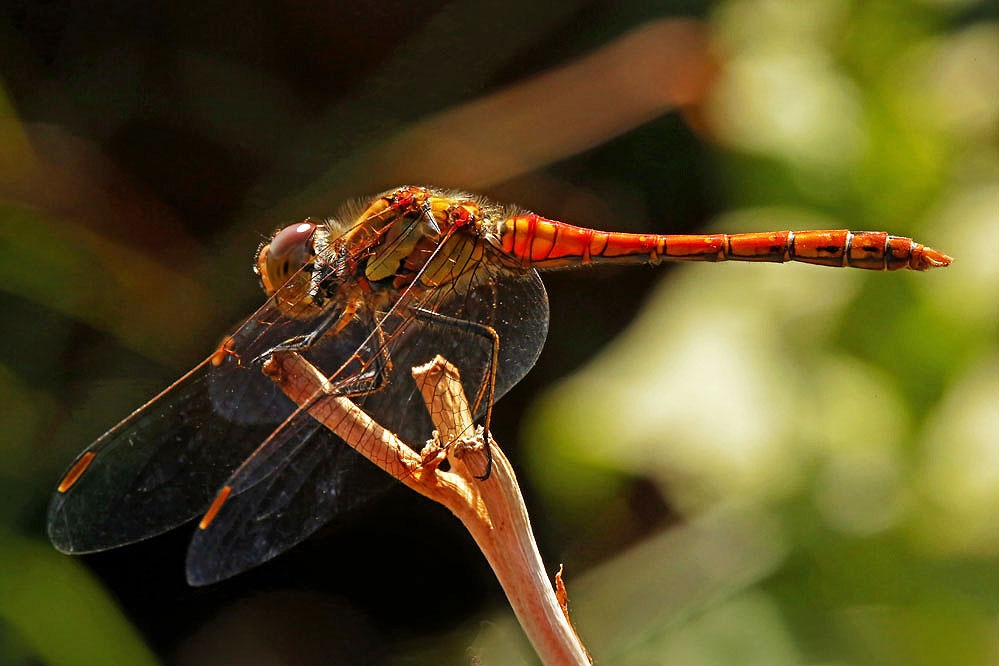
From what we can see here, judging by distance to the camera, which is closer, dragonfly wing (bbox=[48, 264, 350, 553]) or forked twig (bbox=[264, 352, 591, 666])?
forked twig (bbox=[264, 352, 591, 666])

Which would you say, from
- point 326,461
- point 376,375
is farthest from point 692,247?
point 326,461

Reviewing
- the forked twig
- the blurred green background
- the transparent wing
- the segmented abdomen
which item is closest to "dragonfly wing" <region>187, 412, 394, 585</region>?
the transparent wing

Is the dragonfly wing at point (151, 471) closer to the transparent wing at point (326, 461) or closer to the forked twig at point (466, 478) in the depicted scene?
the transparent wing at point (326, 461)

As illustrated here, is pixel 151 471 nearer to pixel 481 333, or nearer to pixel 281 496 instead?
pixel 281 496

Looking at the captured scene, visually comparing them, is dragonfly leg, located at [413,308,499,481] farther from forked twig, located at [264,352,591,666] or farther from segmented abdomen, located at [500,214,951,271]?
segmented abdomen, located at [500,214,951,271]

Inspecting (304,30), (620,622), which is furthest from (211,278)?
(620,622)

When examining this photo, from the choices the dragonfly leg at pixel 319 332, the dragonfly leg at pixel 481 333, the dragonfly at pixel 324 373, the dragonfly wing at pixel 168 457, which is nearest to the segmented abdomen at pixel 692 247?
the dragonfly at pixel 324 373

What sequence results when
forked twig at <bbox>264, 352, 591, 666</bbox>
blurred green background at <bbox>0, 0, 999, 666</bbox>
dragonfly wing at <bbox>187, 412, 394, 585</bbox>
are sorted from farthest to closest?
blurred green background at <bbox>0, 0, 999, 666</bbox> < dragonfly wing at <bbox>187, 412, 394, 585</bbox> < forked twig at <bbox>264, 352, 591, 666</bbox>
